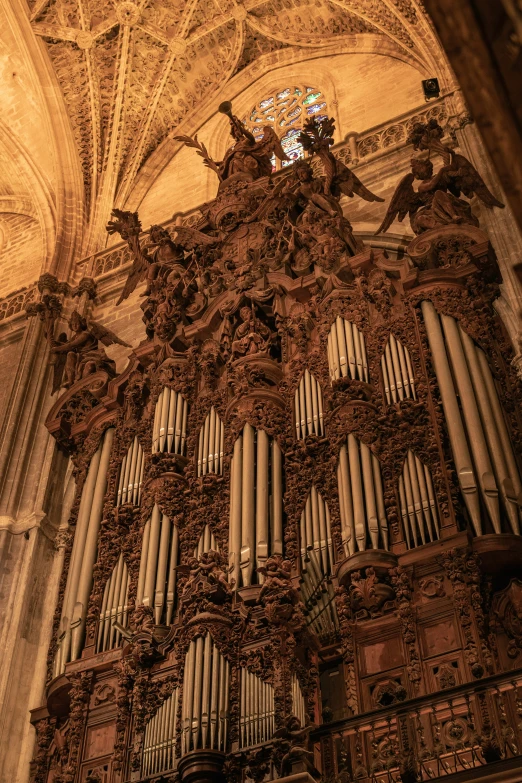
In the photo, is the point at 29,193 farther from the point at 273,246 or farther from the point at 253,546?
the point at 253,546

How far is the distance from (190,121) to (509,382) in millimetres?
11327

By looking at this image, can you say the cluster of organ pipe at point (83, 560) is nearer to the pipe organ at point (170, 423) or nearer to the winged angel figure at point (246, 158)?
the pipe organ at point (170, 423)

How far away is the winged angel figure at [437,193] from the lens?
13.5 meters

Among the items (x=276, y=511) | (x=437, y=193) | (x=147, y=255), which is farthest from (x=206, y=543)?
(x=147, y=255)

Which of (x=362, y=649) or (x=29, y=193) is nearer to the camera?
(x=362, y=649)

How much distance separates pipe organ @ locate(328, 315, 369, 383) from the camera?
12102mm

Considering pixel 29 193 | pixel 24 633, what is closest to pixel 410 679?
pixel 24 633

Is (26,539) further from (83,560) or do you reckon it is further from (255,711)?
(255,711)

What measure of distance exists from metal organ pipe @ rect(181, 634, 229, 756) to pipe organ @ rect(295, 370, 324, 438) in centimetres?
319

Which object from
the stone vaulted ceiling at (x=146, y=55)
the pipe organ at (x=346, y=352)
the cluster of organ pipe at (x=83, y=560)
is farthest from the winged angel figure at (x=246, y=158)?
the cluster of organ pipe at (x=83, y=560)

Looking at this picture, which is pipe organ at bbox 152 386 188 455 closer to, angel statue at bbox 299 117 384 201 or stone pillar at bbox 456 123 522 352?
angel statue at bbox 299 117 384 201

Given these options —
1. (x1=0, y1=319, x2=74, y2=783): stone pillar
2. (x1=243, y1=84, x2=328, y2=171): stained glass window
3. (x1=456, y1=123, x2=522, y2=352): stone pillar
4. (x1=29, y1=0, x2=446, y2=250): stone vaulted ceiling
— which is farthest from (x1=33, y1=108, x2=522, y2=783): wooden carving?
(x1=29, y1=0, x2=446, y2=250): stone vaulted ceiling

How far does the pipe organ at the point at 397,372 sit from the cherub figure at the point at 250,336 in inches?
62.9

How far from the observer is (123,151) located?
20703mm
